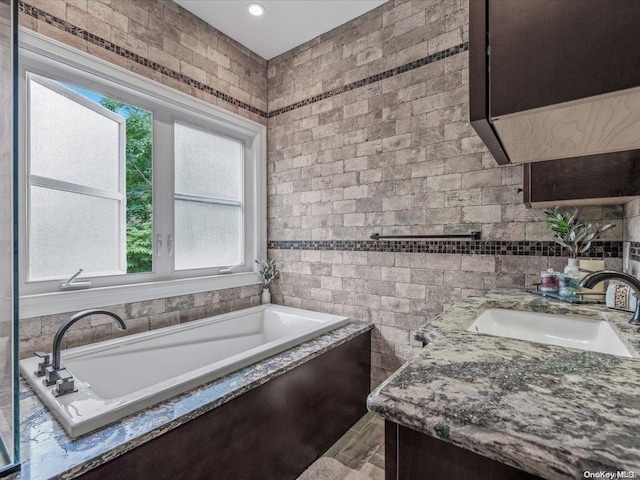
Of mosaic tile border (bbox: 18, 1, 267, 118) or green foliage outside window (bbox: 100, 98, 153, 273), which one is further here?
green foliage outside window (bbox: 100, 98, 153, 273)

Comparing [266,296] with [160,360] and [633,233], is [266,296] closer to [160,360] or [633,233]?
[160,360]

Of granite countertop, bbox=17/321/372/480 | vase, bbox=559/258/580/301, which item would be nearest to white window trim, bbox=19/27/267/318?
granite countertop, bbox=17/321/372/480

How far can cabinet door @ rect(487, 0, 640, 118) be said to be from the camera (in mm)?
548

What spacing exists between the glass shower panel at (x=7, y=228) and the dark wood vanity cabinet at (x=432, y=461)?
101cm

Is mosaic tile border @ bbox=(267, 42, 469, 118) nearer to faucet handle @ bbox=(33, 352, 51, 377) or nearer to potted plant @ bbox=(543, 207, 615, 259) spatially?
potted plant @ bbox=(543, 207, 615, 259)

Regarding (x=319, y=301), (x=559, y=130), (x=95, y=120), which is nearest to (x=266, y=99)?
(x=95, y=120)

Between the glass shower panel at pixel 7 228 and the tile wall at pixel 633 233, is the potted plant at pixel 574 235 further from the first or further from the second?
the glass shower panel at pixel 7 228

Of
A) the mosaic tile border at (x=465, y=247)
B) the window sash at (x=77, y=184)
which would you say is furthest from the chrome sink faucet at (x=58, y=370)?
the mosaic tile border at (x=465, y=247)

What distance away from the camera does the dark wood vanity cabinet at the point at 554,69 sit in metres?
0.55

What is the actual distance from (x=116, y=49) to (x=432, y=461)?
112 inches

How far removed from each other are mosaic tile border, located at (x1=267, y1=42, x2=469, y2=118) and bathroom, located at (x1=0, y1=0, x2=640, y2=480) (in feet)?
0.08

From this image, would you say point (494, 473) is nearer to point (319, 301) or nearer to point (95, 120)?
point (319, 301)

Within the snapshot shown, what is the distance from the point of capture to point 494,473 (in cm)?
57

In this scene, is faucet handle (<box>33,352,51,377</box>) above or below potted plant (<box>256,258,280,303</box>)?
below
